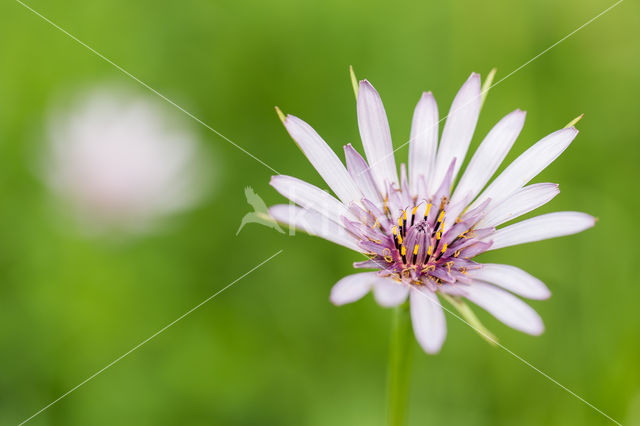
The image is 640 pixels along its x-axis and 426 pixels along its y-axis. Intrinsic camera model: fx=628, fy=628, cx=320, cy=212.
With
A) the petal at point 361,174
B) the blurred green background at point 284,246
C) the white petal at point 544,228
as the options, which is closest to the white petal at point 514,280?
the white petal at point 544,228

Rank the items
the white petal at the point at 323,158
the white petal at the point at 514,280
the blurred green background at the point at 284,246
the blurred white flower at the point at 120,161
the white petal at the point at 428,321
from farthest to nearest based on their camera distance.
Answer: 1. the blurred white flower at the point at 120,161
2. the blurred green background at the point at 284,246
3. the white petal at the point at 323,158
4. the white petal at the point at 514,280
5. the white petal at the point at 428,321

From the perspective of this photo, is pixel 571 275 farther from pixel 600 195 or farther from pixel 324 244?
pixel 324 244

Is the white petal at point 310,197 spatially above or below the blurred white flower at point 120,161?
below

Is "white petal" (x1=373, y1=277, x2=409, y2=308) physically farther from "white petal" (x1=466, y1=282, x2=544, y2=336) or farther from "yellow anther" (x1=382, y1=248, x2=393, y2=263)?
"yellow anther" (x1=382, y1=248, x2=393, y2=263)

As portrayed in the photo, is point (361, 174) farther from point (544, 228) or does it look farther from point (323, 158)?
point (544, 228)

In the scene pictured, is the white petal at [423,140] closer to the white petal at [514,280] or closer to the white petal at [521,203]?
the white petal at [521,203]

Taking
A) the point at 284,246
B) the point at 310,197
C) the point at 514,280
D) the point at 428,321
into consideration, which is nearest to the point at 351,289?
the point at 428,321
